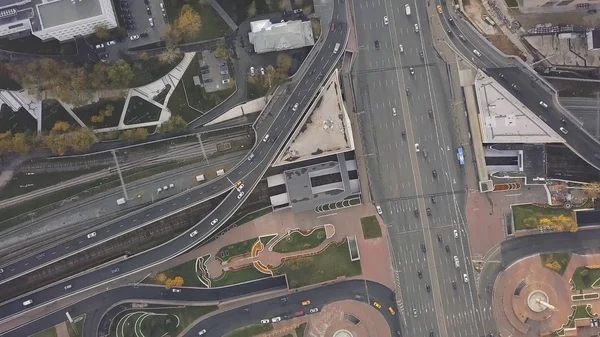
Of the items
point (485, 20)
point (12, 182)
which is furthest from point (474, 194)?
point (12, 182)

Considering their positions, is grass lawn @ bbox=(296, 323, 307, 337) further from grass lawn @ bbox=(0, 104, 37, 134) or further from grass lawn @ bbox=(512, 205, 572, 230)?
grass lawn @ bbox=(0, 104, 37, 134)

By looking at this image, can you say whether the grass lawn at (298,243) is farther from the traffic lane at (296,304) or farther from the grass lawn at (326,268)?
the traffic lane at (296,304)

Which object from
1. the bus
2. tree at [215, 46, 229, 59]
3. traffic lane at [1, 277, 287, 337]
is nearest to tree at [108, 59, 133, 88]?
tree at [215, 46, 229, 59]

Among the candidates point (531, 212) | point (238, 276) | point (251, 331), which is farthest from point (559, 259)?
point (238, 276)

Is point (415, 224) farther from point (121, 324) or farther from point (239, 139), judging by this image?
point (121, 324)

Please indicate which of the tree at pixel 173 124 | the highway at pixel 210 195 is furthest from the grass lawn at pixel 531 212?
the tree at pixel 173 124
